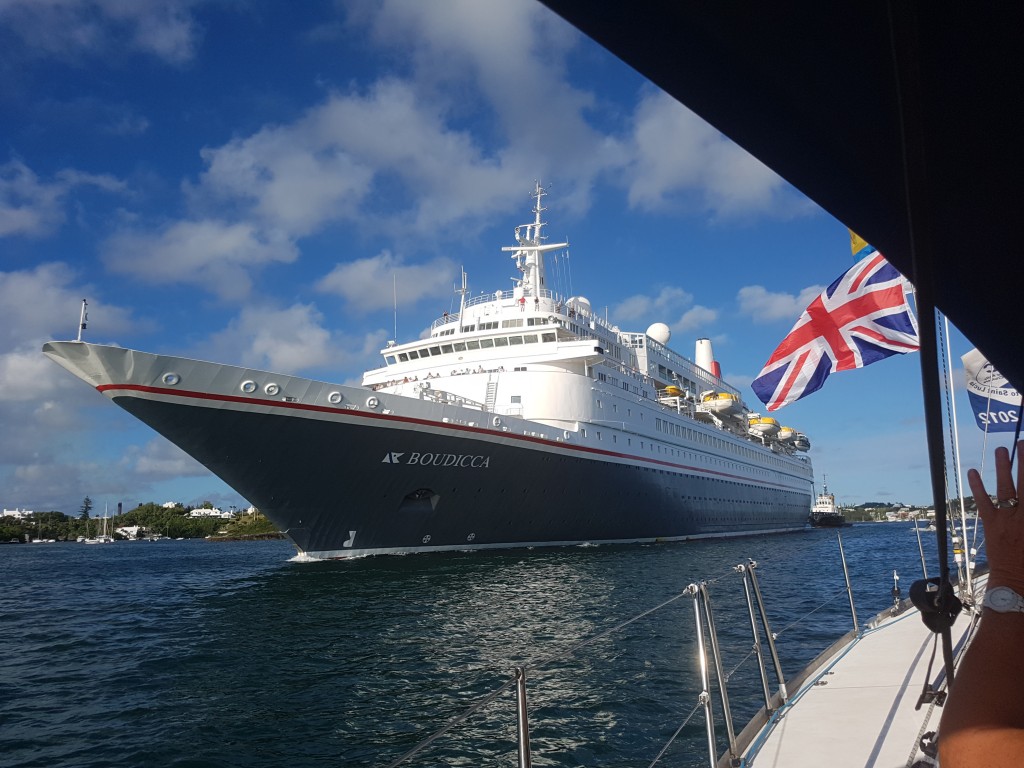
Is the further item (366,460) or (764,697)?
(366,460)

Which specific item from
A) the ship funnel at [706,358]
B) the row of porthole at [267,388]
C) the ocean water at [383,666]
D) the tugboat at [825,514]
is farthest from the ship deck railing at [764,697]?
the tugboat at [825,514]

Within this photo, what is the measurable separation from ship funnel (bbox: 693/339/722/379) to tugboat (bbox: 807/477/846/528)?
2585cm

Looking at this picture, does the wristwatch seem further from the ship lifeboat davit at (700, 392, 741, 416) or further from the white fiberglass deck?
the ship lifeboat davit at (700, 392, 741, 416)

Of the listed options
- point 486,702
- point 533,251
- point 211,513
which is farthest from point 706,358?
point 211,513

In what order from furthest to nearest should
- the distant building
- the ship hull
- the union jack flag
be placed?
the distant building
the ship hull
the union jack flag

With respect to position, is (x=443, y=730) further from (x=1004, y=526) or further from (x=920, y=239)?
(x=920, y=239)

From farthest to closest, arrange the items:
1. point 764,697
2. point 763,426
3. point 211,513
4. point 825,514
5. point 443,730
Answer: point 211,513
point 825,514
point 763,426
point 764,697
point 443,730

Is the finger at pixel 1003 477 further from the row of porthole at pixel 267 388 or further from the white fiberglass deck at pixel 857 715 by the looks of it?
the row of porthole at pixel 267 388

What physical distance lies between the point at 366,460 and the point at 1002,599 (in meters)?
17.0

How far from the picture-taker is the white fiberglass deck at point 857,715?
10.5 ft

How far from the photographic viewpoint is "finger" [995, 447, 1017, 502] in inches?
57.0

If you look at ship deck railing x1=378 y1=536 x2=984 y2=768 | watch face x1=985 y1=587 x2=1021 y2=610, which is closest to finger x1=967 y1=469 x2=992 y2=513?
watch face x1=985 y1=587 x2=1021 y2=610

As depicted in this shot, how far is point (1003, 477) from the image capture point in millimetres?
1481

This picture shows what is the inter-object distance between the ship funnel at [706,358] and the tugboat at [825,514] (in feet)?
84.8
